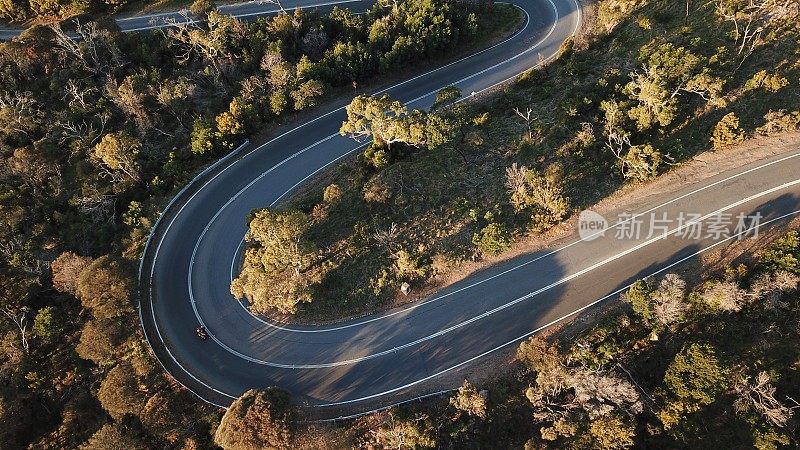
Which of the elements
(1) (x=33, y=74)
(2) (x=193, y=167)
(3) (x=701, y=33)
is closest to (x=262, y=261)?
(2) (x=193, y=167)

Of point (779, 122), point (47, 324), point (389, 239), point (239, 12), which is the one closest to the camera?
point (47, 324)

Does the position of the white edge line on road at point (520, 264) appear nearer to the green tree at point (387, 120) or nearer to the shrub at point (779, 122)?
the shrub at point (779, 122)

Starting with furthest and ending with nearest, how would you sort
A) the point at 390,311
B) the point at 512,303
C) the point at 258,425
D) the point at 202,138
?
the point at 202,138, the point at 390,311, the point at 512,303, the point at 258,425

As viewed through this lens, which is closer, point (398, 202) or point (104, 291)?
point (104, 291)

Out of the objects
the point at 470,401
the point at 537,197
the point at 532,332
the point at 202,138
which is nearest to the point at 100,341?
the point at 202,138

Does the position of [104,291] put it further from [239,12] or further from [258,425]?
[239,12]

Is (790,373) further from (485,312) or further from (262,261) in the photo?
(262,261)

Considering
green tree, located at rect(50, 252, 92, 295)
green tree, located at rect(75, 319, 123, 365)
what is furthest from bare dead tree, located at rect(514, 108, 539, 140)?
green tree, located at rect(50, 252, 92, 295)
